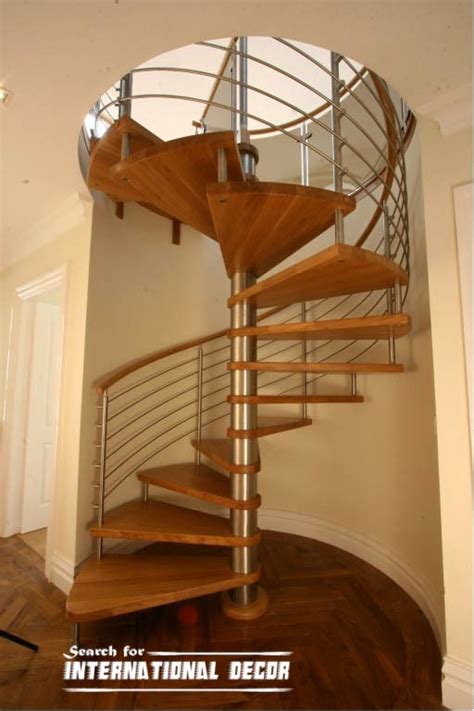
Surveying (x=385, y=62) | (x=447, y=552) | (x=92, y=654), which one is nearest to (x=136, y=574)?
(x=92, y=654)

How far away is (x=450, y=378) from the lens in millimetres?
1253

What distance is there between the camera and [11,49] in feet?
3.67

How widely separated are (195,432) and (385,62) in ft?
7.50

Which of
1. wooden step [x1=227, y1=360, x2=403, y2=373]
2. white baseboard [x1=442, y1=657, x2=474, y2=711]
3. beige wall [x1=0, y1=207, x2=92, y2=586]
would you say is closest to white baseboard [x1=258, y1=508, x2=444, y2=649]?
white baseboard [x1=442, y1=657, x2=474, y2=711]

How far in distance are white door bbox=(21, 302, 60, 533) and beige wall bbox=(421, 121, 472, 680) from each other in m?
2.66

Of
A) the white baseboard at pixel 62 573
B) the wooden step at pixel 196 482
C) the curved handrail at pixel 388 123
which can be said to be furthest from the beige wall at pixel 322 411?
the curved handrail at pixel 388 123

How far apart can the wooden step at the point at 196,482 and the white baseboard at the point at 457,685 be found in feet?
2.99

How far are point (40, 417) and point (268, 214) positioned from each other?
2.56 m

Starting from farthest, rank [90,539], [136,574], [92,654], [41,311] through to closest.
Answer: [41,311]
[90,539]
[136,574]
[92,654]

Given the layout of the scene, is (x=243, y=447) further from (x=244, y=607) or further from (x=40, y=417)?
(x=40, y=417)

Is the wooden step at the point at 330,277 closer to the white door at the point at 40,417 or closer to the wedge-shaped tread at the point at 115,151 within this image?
the wedge-shaped tread at the point at 115,151

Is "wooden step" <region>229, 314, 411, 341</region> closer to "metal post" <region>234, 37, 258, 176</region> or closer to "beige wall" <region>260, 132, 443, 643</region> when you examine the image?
"beige wall" <region>260, 132, 443, 643</region>

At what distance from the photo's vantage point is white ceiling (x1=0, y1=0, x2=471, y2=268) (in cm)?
100

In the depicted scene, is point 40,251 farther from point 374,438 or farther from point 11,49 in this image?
point 374,438
